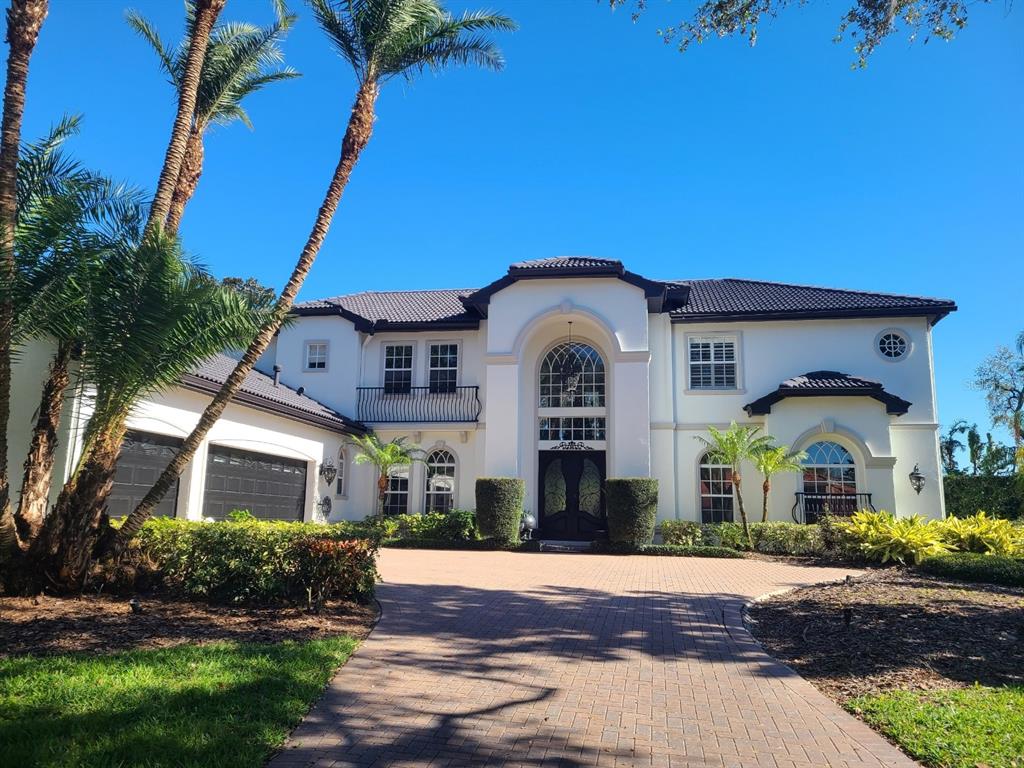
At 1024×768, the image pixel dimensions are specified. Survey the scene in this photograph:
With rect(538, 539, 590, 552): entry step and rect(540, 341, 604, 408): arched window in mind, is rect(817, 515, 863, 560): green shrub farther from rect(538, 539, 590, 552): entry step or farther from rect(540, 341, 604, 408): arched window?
rect(540, 341, 604, 408): arched window

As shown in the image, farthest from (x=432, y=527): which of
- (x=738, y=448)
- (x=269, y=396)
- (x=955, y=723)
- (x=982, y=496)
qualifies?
(x=982, y=496)

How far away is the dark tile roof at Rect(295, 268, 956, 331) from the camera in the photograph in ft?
66.2

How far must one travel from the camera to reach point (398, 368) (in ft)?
76.0

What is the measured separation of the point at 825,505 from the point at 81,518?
17384mm

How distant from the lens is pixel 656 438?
811 inches

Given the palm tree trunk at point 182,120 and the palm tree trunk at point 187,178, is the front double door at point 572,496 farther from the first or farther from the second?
the palm tree trunk at point 182,120

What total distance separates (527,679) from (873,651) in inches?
146

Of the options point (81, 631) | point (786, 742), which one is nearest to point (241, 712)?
point (81, 631)

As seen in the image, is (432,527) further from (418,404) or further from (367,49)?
(367,49)

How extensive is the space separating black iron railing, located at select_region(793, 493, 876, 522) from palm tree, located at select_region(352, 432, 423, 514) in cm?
1110

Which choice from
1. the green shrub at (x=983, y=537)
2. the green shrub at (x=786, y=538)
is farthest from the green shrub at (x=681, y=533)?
the green shrub at (x=983, y=537)

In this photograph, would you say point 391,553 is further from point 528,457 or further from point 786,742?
point 786,742

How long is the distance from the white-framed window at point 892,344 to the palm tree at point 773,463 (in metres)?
4.32

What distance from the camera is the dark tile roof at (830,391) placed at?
746 inches
